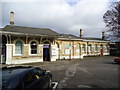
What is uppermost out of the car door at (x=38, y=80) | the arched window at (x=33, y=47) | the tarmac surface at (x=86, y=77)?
the arched window at (x=33, y=47)

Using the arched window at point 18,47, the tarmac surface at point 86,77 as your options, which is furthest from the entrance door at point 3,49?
the tarmac surface at point 86,77

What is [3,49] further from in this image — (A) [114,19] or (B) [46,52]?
(A) [114,19]

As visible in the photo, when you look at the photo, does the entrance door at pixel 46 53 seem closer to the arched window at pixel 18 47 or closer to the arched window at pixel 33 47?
the arched window at pixel 33 47

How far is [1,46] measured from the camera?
44.9ft

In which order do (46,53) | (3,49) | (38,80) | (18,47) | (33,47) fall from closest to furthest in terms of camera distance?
(38,80) < (3,49) < (18,47) < (33,47) < (46,53)

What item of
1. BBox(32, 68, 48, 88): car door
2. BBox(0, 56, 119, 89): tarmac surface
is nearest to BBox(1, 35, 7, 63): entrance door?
BBox(0, 56, 119, 89): tarmac surface

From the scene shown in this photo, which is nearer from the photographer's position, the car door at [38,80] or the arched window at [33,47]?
the car door at [38,80]

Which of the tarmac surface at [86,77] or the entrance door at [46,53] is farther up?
the entrance door at [46,53]

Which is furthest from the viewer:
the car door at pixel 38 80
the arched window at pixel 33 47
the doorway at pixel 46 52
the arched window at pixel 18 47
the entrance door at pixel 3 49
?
the doorway at pixel 46 52

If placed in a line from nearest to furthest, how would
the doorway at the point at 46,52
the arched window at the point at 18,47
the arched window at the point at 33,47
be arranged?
the arched window at the point at 18,47
the arched window at the point at 33,47
the doorway at the point at 46,52

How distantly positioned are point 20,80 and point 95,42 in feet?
90.0

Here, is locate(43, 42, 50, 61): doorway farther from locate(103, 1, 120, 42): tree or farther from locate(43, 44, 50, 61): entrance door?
locate(103, 1, 120, 42): tree

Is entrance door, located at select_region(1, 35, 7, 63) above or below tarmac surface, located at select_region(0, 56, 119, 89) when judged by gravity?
above

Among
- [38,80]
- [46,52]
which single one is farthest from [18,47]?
[38,80]
